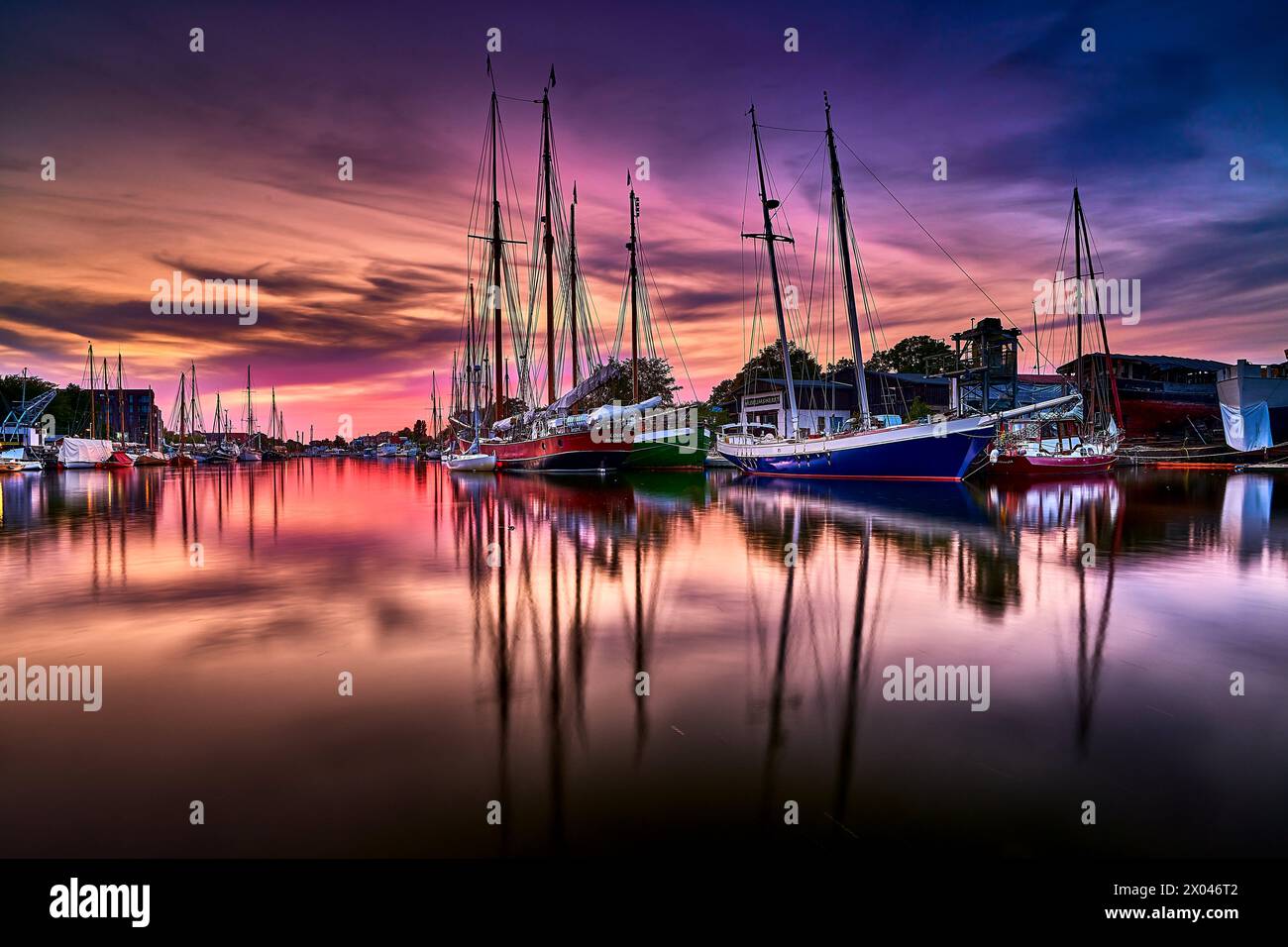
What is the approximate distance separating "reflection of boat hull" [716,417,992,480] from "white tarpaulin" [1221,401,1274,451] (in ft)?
98.8

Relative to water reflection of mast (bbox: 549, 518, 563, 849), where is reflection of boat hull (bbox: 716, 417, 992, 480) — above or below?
above

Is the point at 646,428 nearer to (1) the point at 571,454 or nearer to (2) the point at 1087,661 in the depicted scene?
(1) the point at 571,454

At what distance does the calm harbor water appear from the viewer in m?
3.34

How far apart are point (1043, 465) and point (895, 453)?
11628mm

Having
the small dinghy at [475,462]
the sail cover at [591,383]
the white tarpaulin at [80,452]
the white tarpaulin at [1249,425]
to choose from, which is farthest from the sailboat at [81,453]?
the white tarpaulin at [1249,425]

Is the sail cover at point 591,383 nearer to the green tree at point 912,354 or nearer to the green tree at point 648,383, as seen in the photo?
the green tree at point 648,383

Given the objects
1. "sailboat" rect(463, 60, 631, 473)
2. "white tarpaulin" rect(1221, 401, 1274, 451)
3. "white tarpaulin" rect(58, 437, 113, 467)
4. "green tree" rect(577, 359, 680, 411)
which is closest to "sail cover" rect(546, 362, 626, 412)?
"sailboat" rect(463, 60, 631, 473)

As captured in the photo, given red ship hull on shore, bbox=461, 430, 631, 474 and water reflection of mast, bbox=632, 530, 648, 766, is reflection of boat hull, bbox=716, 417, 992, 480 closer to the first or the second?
red ship hull on shore, bbox=461, 430, 631, 474

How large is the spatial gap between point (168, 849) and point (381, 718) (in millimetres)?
Answer: 1597

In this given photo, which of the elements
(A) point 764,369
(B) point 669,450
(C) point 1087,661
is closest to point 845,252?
(B) point 669,450

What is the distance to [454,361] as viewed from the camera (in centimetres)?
7931

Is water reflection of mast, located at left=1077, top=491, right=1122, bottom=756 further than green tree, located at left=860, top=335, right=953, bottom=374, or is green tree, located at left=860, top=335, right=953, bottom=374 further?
green tree, located at left=860, top=335, right=953, bottom=374

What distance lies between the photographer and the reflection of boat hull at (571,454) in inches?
1642
